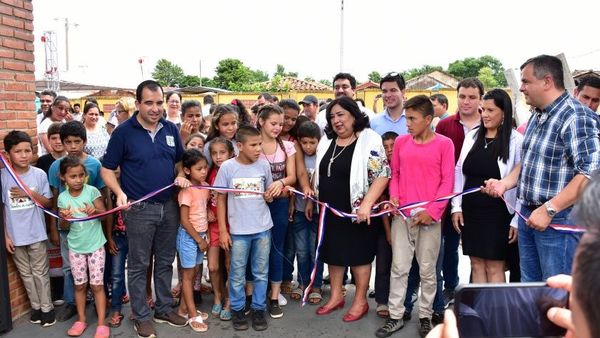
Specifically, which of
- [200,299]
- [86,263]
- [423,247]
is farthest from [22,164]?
[423,247]

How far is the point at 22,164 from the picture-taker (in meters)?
3.91

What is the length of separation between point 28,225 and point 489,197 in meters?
3.85

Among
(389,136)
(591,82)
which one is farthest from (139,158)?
(591,82)

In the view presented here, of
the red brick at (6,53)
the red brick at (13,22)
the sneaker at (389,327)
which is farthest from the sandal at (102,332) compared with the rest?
the red brick at (13,22)

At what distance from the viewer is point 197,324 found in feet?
13.1

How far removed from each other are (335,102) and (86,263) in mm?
2536

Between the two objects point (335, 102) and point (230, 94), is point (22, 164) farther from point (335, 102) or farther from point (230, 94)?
point (230, 94)

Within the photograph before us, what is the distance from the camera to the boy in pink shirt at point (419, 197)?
3736 millimetres

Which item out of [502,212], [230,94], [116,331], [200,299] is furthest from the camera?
[230,94]

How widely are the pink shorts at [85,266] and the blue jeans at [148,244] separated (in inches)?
11.7

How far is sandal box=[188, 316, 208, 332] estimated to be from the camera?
3.98m

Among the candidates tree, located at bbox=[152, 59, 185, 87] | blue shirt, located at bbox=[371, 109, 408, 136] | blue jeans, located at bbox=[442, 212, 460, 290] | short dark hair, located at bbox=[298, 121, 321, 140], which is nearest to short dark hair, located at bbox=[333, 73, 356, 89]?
blue shirt, located at bbox=[371, 109, 408, 136]

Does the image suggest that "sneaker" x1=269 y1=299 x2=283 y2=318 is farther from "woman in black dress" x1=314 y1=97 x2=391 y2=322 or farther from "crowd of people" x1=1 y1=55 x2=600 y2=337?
"woman in black dress" x1=314 y1=97 x2=391 y2=322

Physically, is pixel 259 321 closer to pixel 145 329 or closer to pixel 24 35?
pixel 145 329
